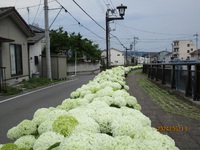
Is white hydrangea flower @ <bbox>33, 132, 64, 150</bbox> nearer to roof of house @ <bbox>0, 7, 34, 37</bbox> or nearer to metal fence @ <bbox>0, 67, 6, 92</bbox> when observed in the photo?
metal fence @ <bbox>0, 67, 6, 92</bbox>

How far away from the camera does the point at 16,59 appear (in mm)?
20562

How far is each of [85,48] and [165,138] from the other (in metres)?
42.6

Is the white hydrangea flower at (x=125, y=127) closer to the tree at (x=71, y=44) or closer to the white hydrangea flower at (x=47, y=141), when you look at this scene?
the white hydrangea flower at (x=47, y=141)

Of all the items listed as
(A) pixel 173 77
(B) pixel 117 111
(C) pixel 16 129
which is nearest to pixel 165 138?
(B) pixel 117 111

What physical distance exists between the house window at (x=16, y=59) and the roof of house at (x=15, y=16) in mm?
1579

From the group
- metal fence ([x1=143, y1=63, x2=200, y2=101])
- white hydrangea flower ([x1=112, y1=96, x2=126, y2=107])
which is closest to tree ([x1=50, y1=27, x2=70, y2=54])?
metal fence ([x1=143, y1=63, x2=200, y2=101])

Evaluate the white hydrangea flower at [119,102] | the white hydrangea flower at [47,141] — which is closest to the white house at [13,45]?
the white hydrangea flower at [119,102]

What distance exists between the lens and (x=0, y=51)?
1761cm

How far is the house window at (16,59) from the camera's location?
778 inches

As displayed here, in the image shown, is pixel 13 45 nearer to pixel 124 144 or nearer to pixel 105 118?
pixel 105 118

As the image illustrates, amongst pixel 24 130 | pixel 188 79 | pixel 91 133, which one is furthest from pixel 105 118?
pixel 188 79

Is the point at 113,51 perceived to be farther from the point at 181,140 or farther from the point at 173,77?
the point at 181,140

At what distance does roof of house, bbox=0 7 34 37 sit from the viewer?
17.8m

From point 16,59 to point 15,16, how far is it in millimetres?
3274
